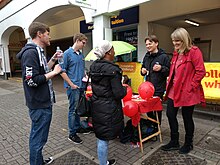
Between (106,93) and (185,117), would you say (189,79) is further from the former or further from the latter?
(106,93)

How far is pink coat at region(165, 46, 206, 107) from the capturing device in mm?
2584

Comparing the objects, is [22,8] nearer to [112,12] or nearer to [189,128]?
[112,12]

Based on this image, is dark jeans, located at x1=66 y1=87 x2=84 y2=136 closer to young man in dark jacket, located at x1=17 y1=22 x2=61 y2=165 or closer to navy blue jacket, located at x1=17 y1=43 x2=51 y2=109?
young man in dark jacket, located at x1=17 y1=22 x2=61 y2=165

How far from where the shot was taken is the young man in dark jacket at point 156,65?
3105 mm

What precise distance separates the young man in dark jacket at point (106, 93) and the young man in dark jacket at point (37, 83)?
1.71ft

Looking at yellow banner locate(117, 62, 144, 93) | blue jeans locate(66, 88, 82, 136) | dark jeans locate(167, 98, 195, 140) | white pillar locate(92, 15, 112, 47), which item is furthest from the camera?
yellow banner locate(117, 62, 144, 93)

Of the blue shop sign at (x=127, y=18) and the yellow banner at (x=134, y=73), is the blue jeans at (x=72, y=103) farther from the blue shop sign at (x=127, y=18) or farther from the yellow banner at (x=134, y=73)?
the blue shop sign at (x=127, y=18)

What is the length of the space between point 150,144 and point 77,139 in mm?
1344

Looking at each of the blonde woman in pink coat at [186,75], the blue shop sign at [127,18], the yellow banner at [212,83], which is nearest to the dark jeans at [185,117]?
the blonde woman in pink coat at [186,75]

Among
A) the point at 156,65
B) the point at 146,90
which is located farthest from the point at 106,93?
the point at 156,65

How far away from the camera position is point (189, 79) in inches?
105

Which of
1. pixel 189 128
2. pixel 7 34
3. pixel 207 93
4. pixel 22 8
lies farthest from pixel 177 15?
pixel 7 34

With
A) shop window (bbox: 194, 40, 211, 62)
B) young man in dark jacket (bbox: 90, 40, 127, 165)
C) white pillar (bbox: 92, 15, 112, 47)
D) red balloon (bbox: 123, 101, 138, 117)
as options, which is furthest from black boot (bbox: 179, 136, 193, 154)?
shop window (bbox: 194, 40, 211, 62)

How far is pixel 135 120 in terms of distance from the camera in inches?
114
